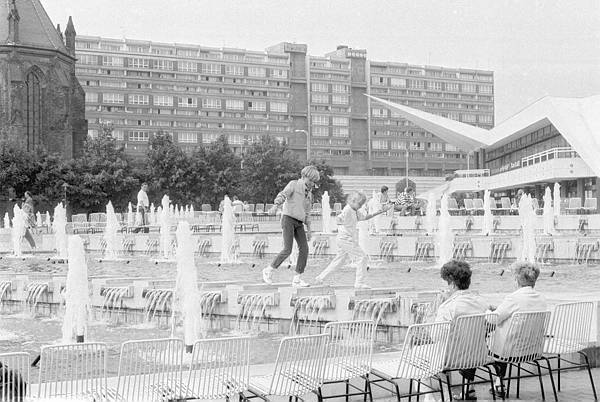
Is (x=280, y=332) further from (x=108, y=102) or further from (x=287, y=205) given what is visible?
(x=108, y=102)

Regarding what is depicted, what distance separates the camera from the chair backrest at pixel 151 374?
488 cm

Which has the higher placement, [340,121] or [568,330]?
[340,121]

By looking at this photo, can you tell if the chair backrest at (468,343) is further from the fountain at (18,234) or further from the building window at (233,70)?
the building window at (233,70)

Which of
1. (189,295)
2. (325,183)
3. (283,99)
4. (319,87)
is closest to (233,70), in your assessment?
(283,99)

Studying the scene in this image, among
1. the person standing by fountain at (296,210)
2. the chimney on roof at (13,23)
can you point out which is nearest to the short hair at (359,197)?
the person standing by fountain at (296,210)

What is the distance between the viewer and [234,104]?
100562 millimetres

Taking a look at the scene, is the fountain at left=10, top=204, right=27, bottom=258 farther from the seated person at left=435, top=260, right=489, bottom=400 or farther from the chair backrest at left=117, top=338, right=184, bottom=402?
the chair backrest at left=117, top=338, right=184, bottom=402

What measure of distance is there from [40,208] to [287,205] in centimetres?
4916

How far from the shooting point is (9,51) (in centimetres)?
6419

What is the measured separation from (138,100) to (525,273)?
3568 inches

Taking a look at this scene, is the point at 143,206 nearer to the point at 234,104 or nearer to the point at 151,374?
the point at 151,374

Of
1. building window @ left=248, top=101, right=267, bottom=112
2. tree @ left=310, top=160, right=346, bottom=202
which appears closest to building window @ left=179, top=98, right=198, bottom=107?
building window @ left=248, top=101, right=267, bottom=112

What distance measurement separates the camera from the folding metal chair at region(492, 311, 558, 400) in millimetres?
6020

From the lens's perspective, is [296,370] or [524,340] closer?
[296,370]
